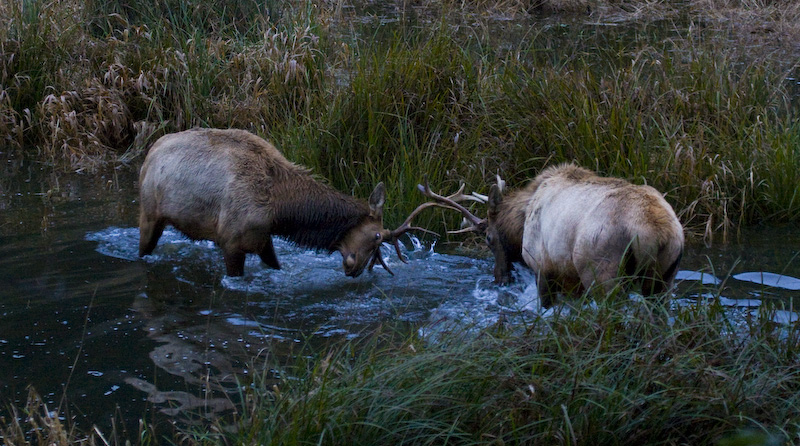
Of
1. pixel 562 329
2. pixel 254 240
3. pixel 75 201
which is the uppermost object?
pixel 562 329

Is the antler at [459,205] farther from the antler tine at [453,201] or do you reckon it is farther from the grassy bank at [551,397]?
the grassy bank at [551,397]

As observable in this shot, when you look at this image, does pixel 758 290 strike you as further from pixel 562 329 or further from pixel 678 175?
pixel 562 329

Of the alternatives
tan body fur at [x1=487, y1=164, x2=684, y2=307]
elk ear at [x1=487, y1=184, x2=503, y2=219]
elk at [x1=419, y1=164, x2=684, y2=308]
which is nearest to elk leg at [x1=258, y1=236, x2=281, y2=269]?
elk ear at [x1=487, y1=184, x2=503, y2=219]

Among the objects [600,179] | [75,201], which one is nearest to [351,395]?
[600,179]

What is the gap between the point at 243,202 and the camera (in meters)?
6.88

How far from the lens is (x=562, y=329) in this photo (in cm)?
451

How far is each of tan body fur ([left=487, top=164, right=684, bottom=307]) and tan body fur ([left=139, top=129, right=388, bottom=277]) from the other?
1.41m

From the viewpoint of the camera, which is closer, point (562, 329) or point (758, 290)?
point (562, 329)

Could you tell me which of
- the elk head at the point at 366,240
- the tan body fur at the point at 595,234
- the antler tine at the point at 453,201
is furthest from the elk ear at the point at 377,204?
the tan body fur at the point at 595,234

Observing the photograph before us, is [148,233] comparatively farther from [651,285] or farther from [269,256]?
[651,285]

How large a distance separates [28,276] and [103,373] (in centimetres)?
208

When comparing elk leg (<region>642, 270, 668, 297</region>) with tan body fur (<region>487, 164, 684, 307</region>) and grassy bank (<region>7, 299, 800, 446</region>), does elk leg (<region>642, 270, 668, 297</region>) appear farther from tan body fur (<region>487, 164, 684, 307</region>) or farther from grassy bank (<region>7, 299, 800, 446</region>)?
grassy bank (<region>7, 299, 800, 446</region>)

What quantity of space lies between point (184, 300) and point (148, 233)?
2.70ft

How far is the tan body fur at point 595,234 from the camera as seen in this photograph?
4.96 meters
